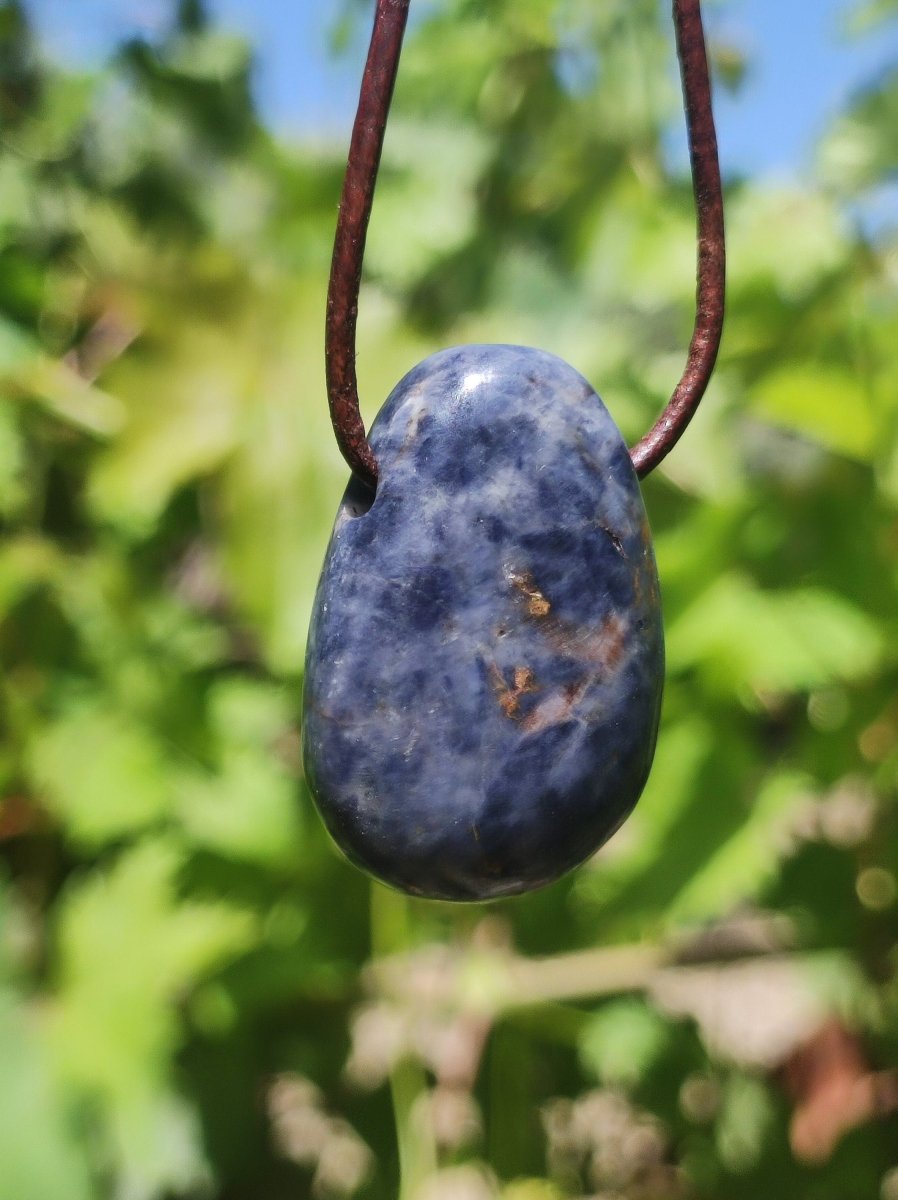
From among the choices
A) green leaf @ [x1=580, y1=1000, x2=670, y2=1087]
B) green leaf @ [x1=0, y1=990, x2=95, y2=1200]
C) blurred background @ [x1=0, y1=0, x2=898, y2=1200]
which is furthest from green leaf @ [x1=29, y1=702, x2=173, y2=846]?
green leaf @ [x1=580, y1=1000, x2=670, y2=1087]

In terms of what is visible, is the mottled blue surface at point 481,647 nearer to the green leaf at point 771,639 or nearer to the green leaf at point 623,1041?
the green leaf at point 771,639

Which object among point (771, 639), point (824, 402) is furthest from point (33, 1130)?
point (824, 402)

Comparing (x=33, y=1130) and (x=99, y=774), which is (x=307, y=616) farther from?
(x=33, y=1130)

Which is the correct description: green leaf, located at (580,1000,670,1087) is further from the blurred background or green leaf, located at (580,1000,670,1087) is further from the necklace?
the necklace

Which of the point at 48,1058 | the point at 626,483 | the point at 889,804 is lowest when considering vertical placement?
the point at 48,1058

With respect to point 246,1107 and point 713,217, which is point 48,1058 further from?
point 713,217

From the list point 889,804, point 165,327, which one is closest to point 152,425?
point 165,327
